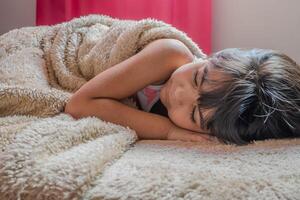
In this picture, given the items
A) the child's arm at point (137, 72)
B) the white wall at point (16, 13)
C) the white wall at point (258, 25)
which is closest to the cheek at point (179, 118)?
the child's arm at point (137, 72)

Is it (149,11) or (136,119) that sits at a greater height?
(149,11)

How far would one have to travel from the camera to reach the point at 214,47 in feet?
5.72

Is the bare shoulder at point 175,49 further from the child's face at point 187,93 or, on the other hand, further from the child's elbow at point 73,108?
the child's elbow at point 73,108

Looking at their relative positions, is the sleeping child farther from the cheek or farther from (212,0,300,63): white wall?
(212,0,300,63): white wall

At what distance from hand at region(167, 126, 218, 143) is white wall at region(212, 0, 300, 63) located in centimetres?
87

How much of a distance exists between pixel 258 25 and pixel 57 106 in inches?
40.2

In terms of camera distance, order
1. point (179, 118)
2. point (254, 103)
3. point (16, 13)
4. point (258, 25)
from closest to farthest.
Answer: point (254, 103) → point (179, 118) → point (258, 25) → point (16, 13)

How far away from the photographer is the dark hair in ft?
2.70

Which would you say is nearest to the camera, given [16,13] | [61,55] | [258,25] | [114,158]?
[114,158]

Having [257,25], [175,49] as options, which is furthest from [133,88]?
[257,25]

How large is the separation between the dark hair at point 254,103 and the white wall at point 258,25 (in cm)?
80

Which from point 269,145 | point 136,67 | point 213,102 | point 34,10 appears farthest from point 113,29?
point 34,10

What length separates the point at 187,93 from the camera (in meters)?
0.92

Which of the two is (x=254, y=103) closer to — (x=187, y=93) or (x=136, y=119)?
(x=187, y=93)
